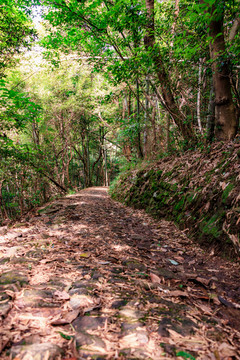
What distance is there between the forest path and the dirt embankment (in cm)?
35

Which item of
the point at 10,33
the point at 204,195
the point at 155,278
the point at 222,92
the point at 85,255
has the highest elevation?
the point at 10,33

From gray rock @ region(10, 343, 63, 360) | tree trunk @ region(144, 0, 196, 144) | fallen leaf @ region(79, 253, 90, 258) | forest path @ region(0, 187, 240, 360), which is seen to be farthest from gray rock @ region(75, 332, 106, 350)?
tree trunk @ region(144, 0, 196, 144)

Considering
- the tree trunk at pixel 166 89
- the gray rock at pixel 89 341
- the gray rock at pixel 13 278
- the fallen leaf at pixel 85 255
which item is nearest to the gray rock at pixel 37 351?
the gray rock at pixel 89 341

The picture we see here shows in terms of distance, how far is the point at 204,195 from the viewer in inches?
127

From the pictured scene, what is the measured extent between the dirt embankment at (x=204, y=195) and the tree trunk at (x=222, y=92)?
0.39 metres

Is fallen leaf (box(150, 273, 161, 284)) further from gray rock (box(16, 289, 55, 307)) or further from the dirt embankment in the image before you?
the dirt embankment

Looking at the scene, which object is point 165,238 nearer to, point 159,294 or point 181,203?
point 181,203

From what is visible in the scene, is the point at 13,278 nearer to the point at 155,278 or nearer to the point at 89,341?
the point at 89,341

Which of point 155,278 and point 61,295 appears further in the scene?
point 155,278

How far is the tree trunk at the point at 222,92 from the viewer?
3.55m

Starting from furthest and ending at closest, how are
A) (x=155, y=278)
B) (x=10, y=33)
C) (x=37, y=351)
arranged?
(x=10, y=33)
(x=155, y=278)
(x=37, y=351)

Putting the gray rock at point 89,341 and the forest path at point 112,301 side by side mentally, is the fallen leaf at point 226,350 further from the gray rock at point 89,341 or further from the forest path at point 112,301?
the gray rock at point 89,341

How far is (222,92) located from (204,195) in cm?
219

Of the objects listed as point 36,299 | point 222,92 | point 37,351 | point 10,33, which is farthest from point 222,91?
point 10,33
